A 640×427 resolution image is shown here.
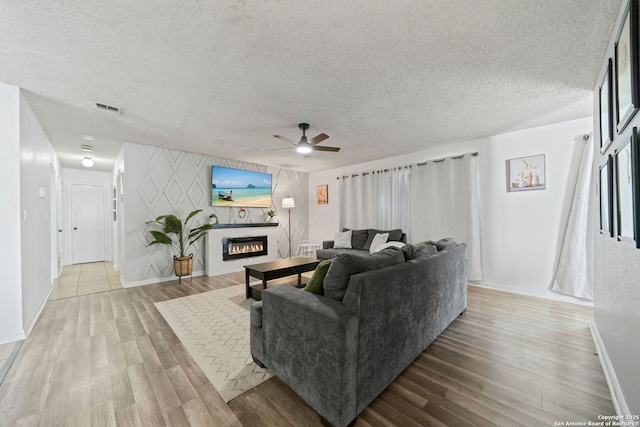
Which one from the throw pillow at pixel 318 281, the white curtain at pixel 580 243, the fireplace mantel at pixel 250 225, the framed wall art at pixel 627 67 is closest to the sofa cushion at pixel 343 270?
the throw pillow at pixel 318 281

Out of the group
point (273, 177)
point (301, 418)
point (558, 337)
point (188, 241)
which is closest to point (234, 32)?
point (301, 418)

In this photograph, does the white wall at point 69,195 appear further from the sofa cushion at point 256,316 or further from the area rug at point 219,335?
the sofa cushion at point 256,316

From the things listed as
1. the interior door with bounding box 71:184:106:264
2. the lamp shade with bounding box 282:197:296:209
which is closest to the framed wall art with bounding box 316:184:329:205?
the lamp shade with bounding box 282:197:296:209

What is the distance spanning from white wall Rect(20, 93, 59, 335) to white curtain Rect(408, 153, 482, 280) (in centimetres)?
547

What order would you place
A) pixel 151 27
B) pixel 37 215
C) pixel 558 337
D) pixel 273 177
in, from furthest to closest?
pixel 273 177 < pixel 37 215 < pixel 558 337 < pixel 151 27

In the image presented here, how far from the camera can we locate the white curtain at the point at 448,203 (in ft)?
13.8

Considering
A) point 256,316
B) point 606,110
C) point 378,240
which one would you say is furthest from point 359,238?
point 606,110

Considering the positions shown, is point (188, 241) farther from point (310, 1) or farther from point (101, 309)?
point (310, 1)

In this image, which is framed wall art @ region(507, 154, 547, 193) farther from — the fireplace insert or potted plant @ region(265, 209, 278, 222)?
the fireplace insert

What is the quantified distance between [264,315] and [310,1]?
2092mm

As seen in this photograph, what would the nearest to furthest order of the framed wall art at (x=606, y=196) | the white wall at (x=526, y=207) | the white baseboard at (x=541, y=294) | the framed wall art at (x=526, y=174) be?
the framed wall art at (x=606, y=196), the white baseboard at (x=541, y=294), the white wall at (x=526, y=207), the framed wall art at (x=526, y=174)

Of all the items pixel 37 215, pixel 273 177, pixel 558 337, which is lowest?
pixel 558 337

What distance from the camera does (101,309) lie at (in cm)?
319

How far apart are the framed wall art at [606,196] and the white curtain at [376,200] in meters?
3.07
